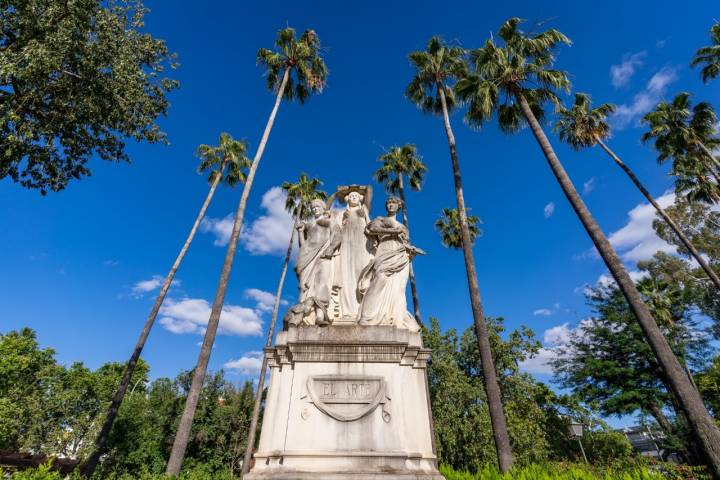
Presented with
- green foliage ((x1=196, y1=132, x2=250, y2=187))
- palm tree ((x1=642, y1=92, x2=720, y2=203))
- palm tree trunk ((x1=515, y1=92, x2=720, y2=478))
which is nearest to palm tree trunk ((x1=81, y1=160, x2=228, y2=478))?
green foliage ((x1=196, y1=132, x2=250, y2=187))

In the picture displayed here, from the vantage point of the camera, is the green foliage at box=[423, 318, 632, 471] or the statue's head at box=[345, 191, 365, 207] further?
the green foliage at box=[423, 318, 632, 471]

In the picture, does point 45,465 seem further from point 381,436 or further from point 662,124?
point 662,124

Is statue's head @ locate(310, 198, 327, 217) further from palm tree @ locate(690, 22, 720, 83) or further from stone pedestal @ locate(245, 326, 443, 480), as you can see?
palm tree @ locate(690, 22, 720, 83)

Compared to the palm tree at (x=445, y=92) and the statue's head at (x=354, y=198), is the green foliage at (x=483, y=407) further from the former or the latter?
the statue's head at (x=354, y=198)

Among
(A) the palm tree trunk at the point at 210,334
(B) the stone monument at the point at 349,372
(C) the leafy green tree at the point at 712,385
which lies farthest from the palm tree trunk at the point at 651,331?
(C) the leafy green tree at the point at 712,385

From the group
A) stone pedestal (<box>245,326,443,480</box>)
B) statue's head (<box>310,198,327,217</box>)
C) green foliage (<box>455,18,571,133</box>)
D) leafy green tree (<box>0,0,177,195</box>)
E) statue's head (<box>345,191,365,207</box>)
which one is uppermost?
green foliage (<box>455,18,571,133</box>)

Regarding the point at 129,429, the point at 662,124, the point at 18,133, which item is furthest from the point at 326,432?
the point at 129,429

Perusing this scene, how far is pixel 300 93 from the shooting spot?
17719 mm

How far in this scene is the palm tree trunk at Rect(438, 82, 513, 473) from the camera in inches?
378

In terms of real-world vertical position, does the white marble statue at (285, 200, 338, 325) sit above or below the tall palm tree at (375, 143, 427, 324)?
below

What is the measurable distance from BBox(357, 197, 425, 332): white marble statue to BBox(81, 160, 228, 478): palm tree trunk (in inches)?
427

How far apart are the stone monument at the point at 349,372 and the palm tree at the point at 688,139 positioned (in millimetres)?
21756

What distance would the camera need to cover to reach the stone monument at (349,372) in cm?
400

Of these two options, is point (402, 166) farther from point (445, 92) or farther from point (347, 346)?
point (347, 346)
